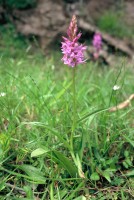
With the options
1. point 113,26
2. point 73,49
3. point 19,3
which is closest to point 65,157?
point 73,49

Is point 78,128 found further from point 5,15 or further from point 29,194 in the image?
point 5,15

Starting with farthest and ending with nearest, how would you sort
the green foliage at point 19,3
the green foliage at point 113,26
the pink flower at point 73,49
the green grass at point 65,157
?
the green foliage at point 113,26, the green foliage at point 19,3, the green grass at point 65,157, the pink flower at point 73,49

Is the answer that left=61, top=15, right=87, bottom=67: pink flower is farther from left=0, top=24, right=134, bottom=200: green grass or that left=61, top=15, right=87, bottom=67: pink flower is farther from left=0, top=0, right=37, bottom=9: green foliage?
left=0, top=0, right=37, bottom=9: green foliage

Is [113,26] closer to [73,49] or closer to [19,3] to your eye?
[19,3]

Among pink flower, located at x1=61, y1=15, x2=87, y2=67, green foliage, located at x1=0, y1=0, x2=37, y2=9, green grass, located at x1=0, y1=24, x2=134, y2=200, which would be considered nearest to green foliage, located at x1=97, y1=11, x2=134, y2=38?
green foliage, located at x1=0, y1=0, x2=37, y2=9

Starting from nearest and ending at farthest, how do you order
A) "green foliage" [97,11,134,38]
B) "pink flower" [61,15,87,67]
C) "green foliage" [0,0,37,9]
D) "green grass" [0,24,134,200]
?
"pink flower" [61,15,87,67]
"green grass" [0,24,134,200]
"green foliage" [0,0,37,9]
"green foliage" [97,11,134,38]

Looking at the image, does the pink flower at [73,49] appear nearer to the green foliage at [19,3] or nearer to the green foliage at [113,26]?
the green foliage at [19,3]

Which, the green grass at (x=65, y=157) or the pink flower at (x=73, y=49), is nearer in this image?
the pink flower at (x=73, y=49)

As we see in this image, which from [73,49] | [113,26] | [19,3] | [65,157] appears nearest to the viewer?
[73,49]

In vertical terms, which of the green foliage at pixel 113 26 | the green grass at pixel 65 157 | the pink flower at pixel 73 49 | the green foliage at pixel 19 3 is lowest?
the green grass at pixel 65 157

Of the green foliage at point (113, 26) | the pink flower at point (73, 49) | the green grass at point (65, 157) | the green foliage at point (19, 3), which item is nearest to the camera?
the pink flower at point (73, 49)

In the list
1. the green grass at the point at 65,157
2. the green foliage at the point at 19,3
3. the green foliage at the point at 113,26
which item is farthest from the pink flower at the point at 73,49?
the green foliage at the point at 113,26
